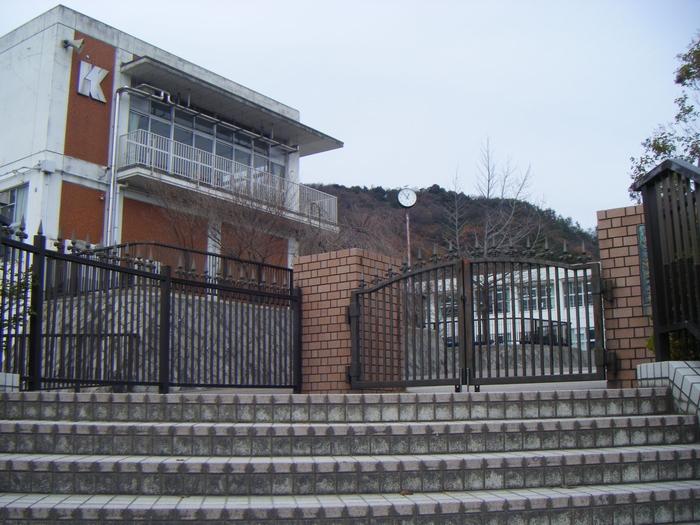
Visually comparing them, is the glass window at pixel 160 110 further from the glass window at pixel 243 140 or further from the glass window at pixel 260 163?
the glass window at pixel 260 163

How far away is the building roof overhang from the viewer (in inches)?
768

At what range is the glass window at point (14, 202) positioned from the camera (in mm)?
17812

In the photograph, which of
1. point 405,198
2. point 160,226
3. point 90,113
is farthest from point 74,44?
point 405,198

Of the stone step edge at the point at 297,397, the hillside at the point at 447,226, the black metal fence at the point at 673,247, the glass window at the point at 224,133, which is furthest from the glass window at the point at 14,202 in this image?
the black metal fence at the point at 673,247

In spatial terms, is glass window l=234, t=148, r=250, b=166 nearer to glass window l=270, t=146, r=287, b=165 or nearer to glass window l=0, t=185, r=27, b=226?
glass window l=270, t=146, r=287, b=165

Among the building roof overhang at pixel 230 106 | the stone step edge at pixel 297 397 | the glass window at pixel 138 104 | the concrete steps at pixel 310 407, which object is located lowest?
the concrete steps at pixel 310 407

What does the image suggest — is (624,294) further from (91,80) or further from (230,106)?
(230,106)

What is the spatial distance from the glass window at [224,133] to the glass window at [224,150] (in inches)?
8.0

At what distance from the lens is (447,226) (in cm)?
1975

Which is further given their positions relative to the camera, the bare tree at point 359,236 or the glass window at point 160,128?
the glass window at point 160,128

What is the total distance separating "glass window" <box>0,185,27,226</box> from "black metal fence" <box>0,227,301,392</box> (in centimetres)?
1189

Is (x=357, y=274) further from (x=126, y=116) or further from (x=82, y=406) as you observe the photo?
(x=126, y=116)

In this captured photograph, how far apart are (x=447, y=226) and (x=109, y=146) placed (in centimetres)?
1017

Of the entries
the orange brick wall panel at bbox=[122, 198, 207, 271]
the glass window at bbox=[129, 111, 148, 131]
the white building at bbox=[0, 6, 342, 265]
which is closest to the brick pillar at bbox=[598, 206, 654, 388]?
the white building at bbox=[0, 6, 342, 265]
